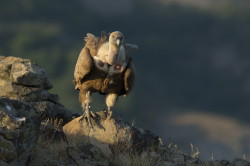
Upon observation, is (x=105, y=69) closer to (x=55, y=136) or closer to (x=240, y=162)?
(x=55, y=136)

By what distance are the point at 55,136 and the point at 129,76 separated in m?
2.35

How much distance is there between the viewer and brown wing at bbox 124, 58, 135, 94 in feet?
43.1

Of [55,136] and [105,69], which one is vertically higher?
[105,69]

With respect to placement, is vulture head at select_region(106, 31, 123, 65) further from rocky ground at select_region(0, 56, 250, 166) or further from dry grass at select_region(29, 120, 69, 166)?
dry grass at select_region(29, 120, 69, 166)

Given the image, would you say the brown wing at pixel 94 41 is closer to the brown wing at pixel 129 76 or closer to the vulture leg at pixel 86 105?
the brown wing at pixel 129 76

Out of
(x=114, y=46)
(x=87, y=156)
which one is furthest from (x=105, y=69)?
(x=87, y=156)

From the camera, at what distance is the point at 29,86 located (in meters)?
15.5

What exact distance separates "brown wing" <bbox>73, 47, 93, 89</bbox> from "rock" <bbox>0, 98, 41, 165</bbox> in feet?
11.6

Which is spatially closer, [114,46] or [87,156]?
[87,156]

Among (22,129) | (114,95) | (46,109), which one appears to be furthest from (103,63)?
(22,129)

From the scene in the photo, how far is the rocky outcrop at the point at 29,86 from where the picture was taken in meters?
15.1

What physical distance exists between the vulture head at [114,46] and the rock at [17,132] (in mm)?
3420

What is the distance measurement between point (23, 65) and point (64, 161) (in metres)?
5.46

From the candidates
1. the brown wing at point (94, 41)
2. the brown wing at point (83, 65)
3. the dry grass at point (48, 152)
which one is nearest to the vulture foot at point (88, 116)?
the brown wing at point (83, 65)
